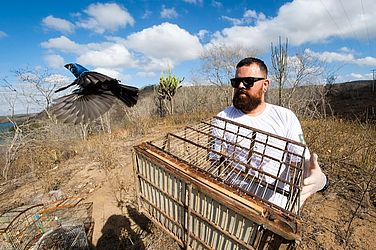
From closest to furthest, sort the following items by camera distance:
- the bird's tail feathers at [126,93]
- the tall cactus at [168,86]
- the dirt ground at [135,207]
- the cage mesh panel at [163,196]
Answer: the cage mesh panel at [163,196] → the dirt ground at [135,207] → the bird's tail feathers at [126,93] → the tall cactus at [168,86]

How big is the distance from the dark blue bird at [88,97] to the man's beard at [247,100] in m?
2.66

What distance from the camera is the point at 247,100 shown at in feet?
6.51

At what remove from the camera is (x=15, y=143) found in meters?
6.12

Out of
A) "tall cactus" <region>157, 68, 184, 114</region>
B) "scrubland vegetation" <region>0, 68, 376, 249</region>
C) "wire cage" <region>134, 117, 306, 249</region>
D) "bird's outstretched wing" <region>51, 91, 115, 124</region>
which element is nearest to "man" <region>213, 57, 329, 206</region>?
"wire cage" <region>134, 117, 306, 249</region>

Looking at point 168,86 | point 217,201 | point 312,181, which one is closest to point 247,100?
point 312,181

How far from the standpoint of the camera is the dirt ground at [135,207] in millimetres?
2895

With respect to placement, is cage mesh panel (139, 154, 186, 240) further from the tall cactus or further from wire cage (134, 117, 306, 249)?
the tall cactus

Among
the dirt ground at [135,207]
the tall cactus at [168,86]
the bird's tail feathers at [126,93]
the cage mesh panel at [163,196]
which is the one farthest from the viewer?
the tall cactus at [168,86]

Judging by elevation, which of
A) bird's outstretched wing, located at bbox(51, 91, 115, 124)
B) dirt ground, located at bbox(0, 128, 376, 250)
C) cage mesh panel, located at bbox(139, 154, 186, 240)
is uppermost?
bird's outstretched wing, located at bbox(51, 91, 115, 124)

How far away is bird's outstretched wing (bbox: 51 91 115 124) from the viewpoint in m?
3.25

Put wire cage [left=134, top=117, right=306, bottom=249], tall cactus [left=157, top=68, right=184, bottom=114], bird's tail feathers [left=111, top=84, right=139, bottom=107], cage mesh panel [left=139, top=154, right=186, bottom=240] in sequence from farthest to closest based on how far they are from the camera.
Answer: tall cactus [left=157, top=68, right=184, bottom=114] → bird's tail feathers [left=111, top=84, right=139, bottom=107] → cage mesh panel [left=139, top=154, right=186, bottom=240] → wire cage [left=134, top=117, right=306, bottom=249]

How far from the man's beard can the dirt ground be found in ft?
7.16

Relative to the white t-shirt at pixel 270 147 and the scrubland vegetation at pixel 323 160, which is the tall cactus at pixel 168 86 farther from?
the white t-shirt at pixel 270 147

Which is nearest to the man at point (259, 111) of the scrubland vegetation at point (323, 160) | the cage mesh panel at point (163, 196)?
the cage mesh panel at point (163, 196)
